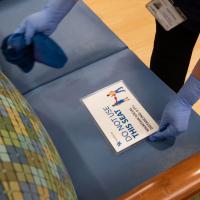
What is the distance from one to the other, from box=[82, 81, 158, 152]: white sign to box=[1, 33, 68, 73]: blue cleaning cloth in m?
0.21

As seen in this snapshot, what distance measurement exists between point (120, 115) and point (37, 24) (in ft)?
1.48

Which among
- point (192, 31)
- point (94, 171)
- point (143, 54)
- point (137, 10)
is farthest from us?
point (137, 10)

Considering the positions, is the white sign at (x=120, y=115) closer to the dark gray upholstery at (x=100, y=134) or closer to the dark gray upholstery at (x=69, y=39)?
the dark gray upholstery at (x=100, y=134)

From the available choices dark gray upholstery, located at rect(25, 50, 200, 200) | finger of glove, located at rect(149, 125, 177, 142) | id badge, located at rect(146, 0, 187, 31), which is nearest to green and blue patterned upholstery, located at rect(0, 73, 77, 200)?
dark gray upholstery, located at rect(25, 50, 200, 200)

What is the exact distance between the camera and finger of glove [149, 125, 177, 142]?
3.28ft

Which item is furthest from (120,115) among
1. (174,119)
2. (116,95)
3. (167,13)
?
(167,13)

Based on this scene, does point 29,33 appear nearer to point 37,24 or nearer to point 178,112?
point 37,24

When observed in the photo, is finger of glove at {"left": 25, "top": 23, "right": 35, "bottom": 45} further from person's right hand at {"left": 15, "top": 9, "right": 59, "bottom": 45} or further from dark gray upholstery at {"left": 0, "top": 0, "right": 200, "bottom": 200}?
dark gray upholstery at {"left": 0, "top": 0, "right": 200, "bottom": 200}

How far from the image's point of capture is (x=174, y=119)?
100cm

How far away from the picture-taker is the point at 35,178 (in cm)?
68

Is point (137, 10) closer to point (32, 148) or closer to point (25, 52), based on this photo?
point (25, 52)

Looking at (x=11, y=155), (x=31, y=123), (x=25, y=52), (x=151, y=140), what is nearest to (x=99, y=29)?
(x=25, y=52)

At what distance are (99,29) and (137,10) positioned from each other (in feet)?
2.77

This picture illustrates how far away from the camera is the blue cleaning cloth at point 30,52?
1195 mm
